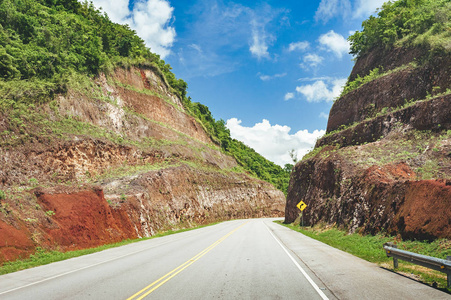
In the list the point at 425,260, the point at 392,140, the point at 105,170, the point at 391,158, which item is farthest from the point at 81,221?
the point at 392,140

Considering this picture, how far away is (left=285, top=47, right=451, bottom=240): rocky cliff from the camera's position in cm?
1250

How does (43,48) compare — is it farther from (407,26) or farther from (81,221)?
(407,26)

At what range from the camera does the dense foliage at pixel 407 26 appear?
28.0 m

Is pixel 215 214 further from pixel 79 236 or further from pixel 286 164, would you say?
pixel 286 164

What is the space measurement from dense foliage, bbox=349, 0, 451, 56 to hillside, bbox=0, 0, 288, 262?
33109 millimetres

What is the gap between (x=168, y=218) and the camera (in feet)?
104

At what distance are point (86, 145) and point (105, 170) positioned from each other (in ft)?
12.6

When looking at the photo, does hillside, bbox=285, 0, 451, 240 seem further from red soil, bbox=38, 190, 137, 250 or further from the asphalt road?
red soil, bbox=38, 190, 137, 250

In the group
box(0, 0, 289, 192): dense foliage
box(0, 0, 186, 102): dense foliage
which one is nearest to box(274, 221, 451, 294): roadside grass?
box(0, 0, 289, 192): dense foliage

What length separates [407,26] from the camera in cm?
3525

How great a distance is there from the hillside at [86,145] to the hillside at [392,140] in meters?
16.7

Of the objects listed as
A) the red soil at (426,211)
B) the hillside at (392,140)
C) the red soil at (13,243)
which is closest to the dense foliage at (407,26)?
the hillside at (392,140)

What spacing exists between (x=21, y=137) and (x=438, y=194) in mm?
29203

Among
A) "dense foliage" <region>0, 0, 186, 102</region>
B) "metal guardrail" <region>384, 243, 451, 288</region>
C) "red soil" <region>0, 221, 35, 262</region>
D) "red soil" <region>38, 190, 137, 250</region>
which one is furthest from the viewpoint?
"dense foliage" <region>0, 0, 186, 102</region>
